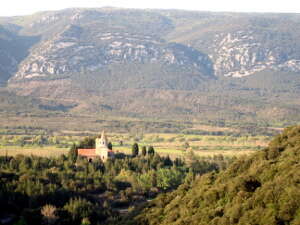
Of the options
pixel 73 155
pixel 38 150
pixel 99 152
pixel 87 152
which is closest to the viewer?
pixel 73 155

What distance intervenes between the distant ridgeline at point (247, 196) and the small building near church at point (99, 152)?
190 ft

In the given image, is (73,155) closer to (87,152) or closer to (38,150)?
(87,152)

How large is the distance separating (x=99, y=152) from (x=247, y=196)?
85.3 metres

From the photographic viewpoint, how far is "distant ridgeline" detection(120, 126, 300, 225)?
5119 cm

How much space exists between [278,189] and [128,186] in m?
67.2

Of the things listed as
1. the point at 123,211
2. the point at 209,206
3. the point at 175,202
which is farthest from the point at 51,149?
the point at 209,206

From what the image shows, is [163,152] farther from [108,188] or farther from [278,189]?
[278,189]

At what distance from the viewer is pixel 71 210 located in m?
92.4

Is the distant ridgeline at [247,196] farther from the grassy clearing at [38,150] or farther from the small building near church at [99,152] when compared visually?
the grassy clearing at [38,150]

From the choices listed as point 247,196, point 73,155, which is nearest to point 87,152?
point 73,155

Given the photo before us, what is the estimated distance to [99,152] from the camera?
460 feet

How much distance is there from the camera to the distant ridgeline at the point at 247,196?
5119cm

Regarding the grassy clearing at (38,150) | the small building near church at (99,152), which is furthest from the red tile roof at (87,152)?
the grassy clearing at (38,150)

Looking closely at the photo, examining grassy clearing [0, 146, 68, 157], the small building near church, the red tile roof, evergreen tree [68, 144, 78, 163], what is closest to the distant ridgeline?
evergreen tree [68, 144, 78, 163]
